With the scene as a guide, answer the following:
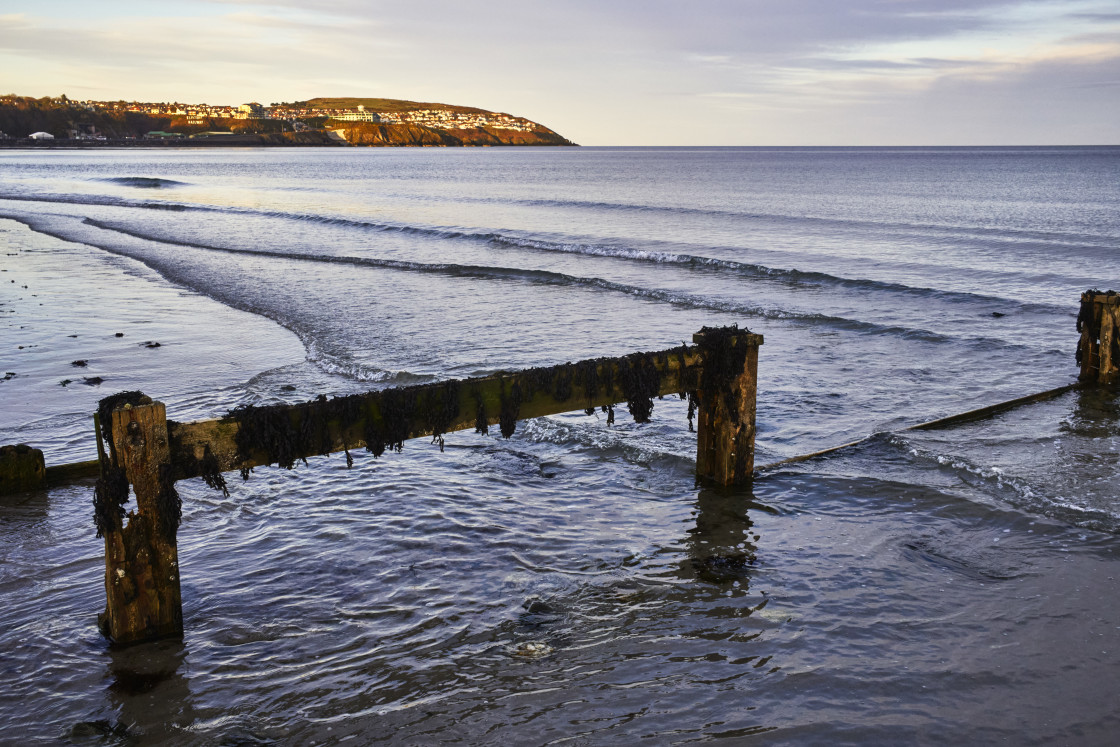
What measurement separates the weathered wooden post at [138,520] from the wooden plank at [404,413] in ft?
0.50

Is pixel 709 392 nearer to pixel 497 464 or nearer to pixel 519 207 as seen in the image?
pixel 497 464

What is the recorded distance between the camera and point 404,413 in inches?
222

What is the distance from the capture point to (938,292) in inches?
860

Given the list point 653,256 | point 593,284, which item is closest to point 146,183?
point 653,256

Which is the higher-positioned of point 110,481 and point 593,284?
point 593,284

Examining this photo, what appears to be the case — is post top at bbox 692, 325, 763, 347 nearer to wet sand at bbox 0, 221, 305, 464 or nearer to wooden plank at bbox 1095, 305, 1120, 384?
wet sand at bbox 0, 221, 305, 464

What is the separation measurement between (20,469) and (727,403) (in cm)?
647

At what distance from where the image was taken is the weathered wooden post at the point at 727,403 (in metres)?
7.33

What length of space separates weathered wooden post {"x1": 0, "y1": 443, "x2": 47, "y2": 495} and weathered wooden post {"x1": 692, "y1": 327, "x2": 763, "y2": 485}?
20.0ft

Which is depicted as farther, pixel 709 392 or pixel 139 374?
pixel 139 374

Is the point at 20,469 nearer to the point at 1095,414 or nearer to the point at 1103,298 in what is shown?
the point at 1095,414

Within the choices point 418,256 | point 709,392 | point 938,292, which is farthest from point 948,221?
point 709,392

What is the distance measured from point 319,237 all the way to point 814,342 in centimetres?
2449

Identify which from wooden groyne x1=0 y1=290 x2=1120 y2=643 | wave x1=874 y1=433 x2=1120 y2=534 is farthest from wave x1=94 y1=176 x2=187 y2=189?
wave x1=874 y1=433 x2=1120 y2=534
